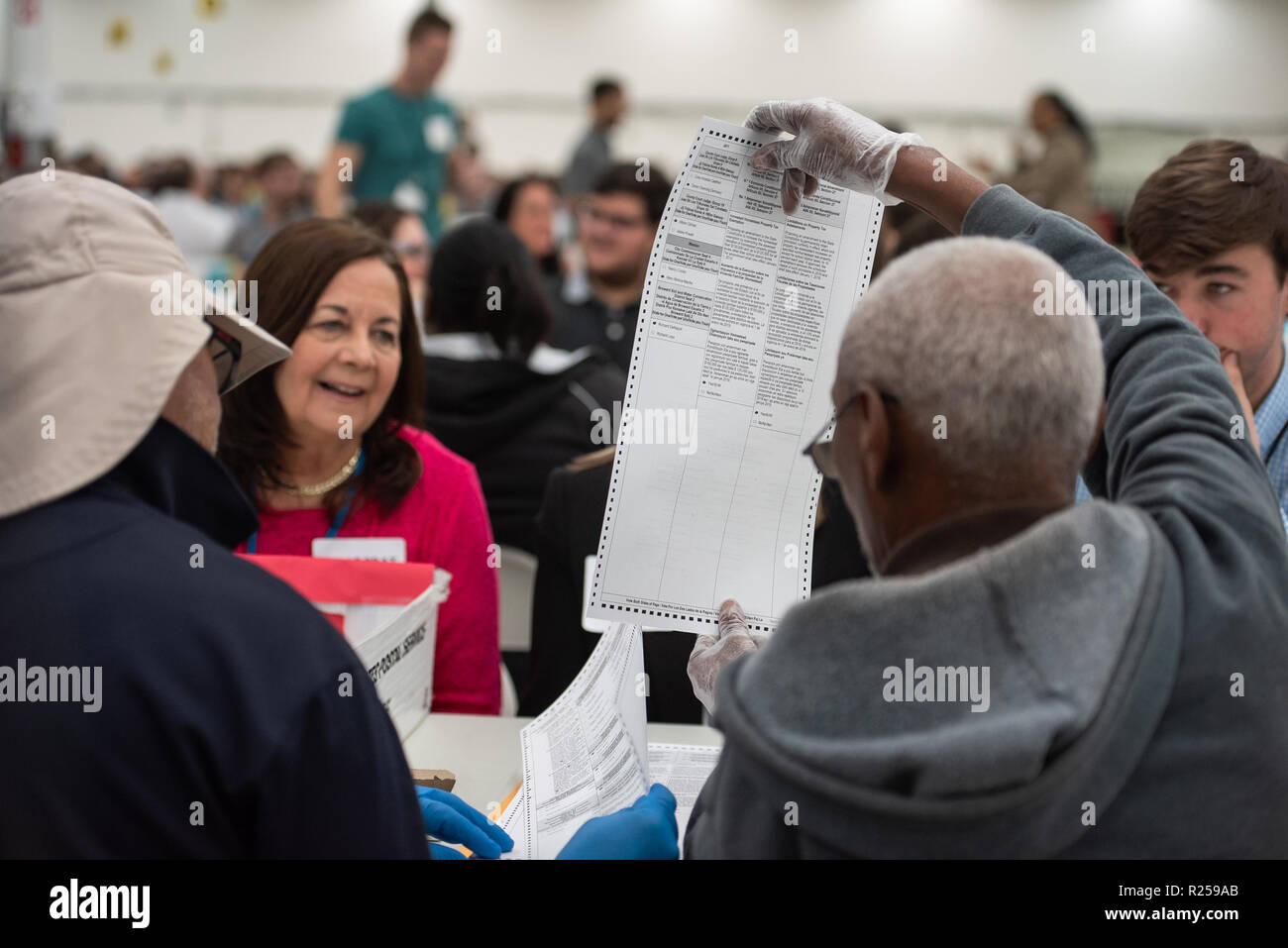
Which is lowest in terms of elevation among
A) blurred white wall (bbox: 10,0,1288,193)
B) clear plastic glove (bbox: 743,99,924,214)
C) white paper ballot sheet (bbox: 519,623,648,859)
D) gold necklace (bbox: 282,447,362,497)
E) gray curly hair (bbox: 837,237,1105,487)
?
white paper ballot sheet (bbox: 519,623,648,859)

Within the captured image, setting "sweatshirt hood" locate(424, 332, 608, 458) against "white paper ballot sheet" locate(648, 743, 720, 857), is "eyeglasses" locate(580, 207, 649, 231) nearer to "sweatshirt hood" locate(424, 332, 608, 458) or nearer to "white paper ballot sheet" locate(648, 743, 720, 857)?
"sweatshirt hood" locate(424, 332, 608, 458)

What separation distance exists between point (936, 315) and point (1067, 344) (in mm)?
112

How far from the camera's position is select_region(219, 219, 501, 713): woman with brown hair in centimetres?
228

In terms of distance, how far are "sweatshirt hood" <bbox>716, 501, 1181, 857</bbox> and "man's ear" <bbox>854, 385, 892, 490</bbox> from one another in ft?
0.37

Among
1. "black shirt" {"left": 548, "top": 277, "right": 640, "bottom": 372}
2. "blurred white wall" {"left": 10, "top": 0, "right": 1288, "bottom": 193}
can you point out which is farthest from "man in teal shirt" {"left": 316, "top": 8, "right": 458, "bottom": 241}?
"blurred white wall" {"left": 10, "top": 0, "right": 1288, "bottom": 193}

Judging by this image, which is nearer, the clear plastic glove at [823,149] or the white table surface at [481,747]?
the clear plastic glove at [823,149]

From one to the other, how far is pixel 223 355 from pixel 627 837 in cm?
66

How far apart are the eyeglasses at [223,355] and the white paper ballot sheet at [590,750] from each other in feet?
1.95

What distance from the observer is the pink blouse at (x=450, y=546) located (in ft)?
7.43

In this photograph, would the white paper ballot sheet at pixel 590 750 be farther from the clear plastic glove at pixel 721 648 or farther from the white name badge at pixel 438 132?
the white name badge at pixel 438 132

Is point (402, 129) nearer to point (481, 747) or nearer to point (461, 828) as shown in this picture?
point (481, 747)

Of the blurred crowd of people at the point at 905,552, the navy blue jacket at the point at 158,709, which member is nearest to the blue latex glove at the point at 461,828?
the blurred crowd of people at the point at 905,552

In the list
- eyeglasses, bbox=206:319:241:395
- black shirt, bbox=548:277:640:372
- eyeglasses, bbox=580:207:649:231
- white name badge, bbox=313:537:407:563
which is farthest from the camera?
black shirt, bbox=548:277:640:372
